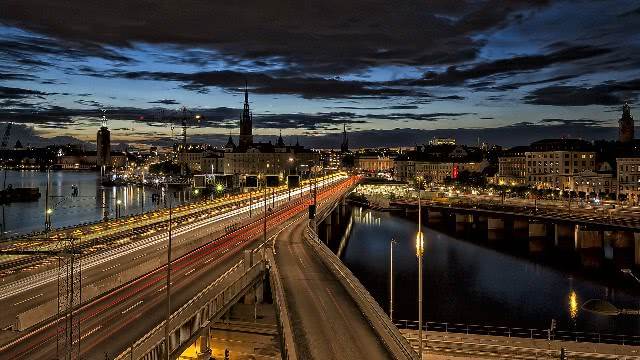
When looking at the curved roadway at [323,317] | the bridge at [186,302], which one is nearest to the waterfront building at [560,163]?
the bridge at [186,302]

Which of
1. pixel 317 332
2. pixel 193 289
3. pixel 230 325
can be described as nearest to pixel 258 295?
pixel 230 325

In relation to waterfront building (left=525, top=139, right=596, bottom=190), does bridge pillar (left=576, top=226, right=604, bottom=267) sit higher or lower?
lower

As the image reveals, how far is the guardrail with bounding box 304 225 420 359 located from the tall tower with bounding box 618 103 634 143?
6912 inches

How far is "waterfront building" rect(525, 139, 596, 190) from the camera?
145375mm

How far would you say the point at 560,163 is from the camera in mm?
146875

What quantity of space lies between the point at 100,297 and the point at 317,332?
1140 centimetres

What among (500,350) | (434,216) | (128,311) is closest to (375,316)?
(500,350)

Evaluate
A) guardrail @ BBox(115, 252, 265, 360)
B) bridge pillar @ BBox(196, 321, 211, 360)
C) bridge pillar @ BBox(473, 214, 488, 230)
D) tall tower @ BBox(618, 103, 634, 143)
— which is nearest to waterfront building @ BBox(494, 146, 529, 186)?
tall tower @ BBox(618, 103, 634, 143)

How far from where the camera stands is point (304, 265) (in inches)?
1476

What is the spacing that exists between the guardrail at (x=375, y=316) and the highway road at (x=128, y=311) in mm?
7036

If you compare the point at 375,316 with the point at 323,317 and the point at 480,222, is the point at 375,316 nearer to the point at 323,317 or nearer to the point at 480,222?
the point at 323,317

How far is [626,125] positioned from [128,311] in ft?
636

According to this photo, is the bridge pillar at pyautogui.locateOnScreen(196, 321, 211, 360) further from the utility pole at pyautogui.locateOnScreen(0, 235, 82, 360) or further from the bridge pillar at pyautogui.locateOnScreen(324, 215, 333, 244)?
the bridge pillar at pyautogui.locateOnScreen(324, 215, 333, 244)

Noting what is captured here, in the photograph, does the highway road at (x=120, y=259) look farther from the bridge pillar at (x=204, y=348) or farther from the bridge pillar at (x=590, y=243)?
the bridge pillar at (x=590, y=243)
